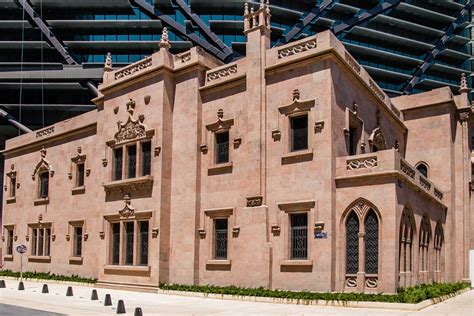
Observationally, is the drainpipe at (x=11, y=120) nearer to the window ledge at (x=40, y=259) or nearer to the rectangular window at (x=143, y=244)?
the window ledge at (x=40, y=259)

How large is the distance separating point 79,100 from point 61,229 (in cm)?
3148

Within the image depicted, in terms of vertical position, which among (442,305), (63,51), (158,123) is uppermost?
(63,51)

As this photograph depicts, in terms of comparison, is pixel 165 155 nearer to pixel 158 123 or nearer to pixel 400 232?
pixel 158 123

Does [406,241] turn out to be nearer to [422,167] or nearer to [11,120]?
[422,167]

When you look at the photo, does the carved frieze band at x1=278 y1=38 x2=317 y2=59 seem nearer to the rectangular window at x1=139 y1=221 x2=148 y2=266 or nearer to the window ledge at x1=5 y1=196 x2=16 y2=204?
the rectangular window at x1=139 y1=221 x2=148 y2=266

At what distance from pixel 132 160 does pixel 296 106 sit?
9.99 meters

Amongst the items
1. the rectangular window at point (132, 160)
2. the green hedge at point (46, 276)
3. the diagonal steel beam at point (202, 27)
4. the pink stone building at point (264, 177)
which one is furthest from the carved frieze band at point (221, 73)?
the diagonal steel beam at point (202, 27)

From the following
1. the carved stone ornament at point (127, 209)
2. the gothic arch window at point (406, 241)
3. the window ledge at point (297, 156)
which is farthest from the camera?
the carved stone ornament at point (127, 209)

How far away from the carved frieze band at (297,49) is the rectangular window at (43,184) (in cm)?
2027

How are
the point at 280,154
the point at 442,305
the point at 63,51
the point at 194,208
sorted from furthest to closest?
the point at 63,51 → the point at 194,208 → the point at 280,154 → the point at 442,305

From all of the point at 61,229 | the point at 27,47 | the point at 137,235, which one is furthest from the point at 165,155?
the point at 27,47

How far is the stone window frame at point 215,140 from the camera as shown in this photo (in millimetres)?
26078

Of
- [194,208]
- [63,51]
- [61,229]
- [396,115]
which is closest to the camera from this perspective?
[194,208]

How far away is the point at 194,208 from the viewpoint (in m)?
26.5
